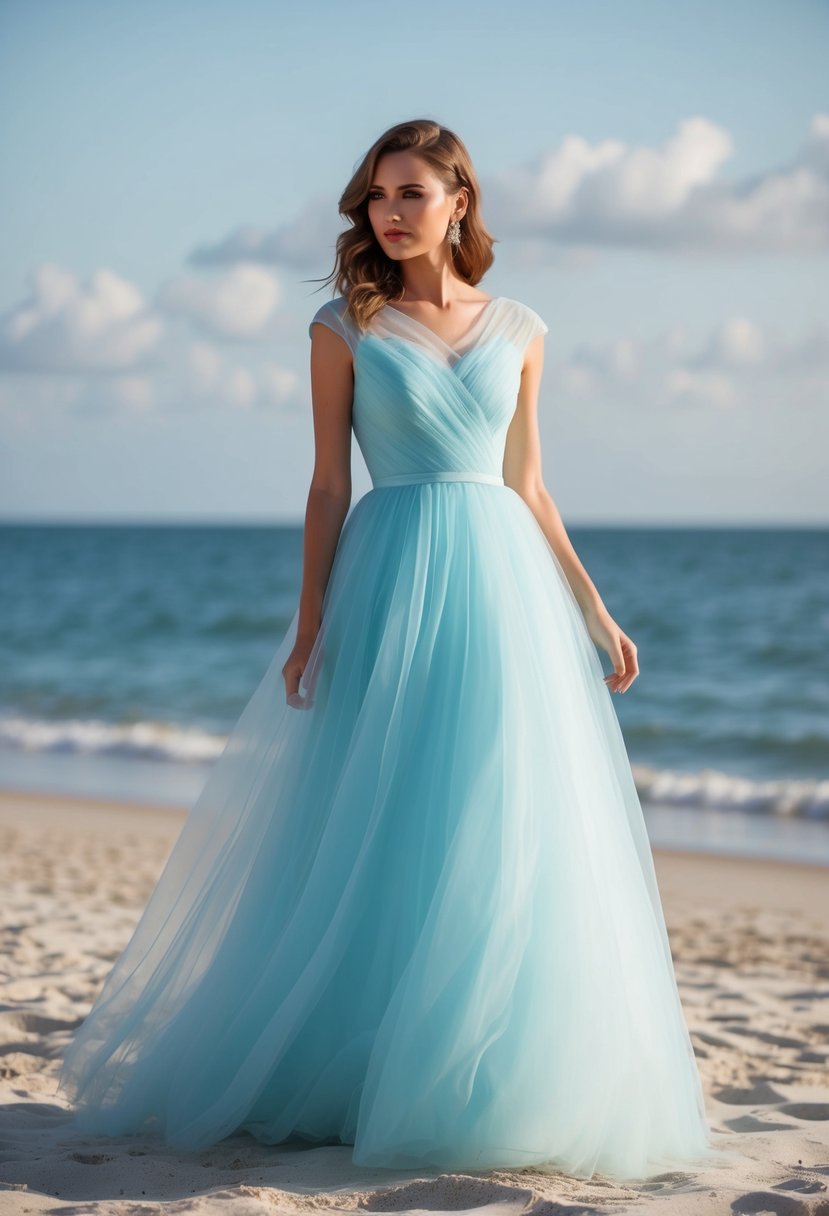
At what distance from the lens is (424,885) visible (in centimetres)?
254

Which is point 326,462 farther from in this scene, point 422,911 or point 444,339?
point 422,911

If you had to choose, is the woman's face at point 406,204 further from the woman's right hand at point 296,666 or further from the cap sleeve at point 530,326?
the woman's right hand at point 296,666

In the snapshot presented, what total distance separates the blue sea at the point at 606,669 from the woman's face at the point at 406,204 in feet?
17.7

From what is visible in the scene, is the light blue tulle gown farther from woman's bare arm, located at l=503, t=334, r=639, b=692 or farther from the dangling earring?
the dangling earring

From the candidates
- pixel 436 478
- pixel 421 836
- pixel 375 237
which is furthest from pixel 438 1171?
pixel 375 237

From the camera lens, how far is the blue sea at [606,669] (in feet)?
31.3

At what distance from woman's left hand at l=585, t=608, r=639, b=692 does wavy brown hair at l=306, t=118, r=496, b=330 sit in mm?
818

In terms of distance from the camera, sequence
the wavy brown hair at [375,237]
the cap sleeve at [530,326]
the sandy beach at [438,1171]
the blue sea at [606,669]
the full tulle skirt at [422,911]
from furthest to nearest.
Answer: the blue sea at [606,669]
the cap sleeve at [530,326]
the wavy brown hair at [375,237]
the full tulle skirt at [422,911]
the sandy beach at [438,1171]

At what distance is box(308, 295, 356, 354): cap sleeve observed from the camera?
2811mm

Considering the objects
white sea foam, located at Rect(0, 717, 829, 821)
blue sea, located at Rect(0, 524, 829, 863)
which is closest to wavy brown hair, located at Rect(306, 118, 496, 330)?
blue sea, located at Rect(0, 524, 829, 863)

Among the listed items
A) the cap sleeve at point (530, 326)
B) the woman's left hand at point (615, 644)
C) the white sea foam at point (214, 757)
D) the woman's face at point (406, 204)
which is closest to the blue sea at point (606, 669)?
the white sea foam at point (214, 757)

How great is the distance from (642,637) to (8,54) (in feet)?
42.9

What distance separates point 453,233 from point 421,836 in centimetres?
136

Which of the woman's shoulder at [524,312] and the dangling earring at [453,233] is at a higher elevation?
the dangling earring at [453,233]
